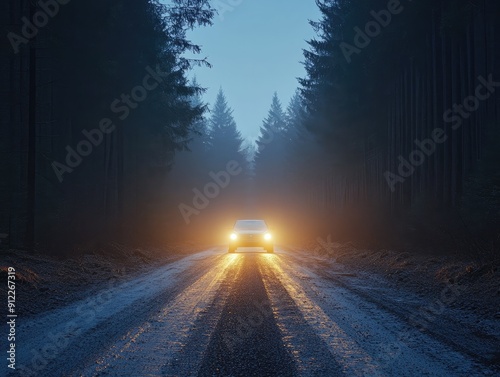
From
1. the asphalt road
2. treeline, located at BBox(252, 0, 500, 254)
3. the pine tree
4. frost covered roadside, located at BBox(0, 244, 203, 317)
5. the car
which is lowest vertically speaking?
the asphalt road

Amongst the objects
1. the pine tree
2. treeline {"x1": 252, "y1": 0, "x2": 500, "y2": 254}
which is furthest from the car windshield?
the pine tree

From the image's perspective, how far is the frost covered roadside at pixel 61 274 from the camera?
7.79m

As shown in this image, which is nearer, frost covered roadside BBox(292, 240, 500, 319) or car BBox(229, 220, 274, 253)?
frost covered roadside BBox(292, 240, 500, 319)

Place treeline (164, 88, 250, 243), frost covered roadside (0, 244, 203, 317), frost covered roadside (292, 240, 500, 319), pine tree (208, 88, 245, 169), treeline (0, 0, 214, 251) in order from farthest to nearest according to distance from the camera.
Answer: pine tree (208, 88, 245, 169) → treeline (164, 88, 250, 243) → treeline (0, 0, 214, 251) → frost covered roadside (0, 244, 203, 317) → frost covered roadside (292, 240, 500, 319)

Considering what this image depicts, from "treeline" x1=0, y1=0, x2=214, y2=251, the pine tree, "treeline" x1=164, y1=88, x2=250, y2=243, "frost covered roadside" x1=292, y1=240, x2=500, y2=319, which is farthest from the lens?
the pine tree

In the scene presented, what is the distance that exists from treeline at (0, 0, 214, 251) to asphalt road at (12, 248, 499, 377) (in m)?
8.32

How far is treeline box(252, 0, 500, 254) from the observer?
1338 centimetres

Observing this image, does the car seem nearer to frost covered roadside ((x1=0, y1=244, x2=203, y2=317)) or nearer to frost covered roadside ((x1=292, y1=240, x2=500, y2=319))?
frost covered roadside ((x1=0, y1=244, x2=203, y2=317))

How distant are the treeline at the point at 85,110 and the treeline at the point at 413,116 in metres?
9.22

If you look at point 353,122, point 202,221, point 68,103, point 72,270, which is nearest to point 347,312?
point 72,270

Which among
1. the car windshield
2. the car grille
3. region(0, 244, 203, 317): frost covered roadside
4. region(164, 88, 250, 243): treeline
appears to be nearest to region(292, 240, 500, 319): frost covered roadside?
region(0, 244, 203, 317): frost covered roadside

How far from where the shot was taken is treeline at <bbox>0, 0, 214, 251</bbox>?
15273mm

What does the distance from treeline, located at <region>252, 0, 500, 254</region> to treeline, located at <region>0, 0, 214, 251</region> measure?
9.22 m

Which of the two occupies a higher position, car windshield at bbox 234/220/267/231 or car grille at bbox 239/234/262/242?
car windshield at bbox 234/220/267/231
